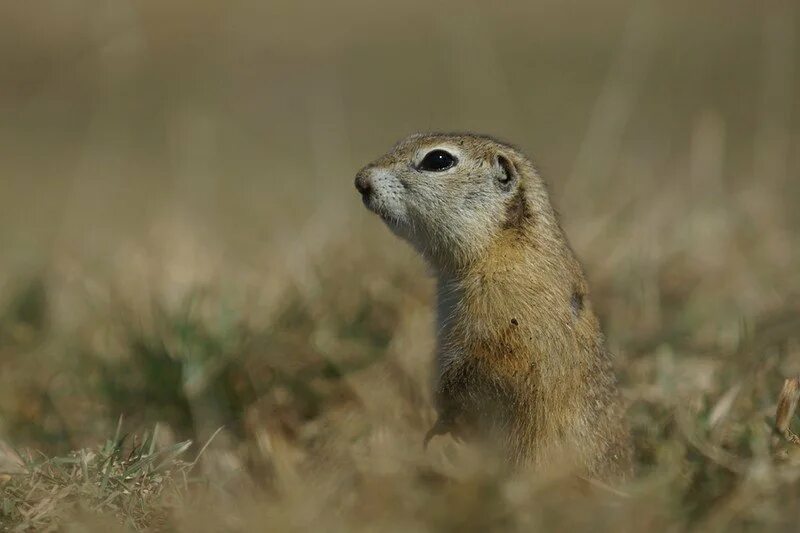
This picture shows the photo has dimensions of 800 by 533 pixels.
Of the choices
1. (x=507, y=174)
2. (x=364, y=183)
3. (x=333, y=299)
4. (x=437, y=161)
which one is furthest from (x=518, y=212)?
(x=333, y=299)

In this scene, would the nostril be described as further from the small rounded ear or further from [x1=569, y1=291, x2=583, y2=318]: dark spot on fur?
[x1=569, y1=291, x2=583, y2=318]: dark spot on fur

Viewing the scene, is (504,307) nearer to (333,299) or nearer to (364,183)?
(364,183)

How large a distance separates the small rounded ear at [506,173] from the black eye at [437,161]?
0.55ft

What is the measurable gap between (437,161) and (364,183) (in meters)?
0.30

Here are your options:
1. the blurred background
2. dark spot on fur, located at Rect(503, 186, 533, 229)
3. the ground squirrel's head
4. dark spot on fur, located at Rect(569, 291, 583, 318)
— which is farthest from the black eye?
the blurred background

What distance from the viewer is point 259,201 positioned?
8.80m

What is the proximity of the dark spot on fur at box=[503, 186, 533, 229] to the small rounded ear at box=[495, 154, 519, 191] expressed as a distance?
0.15 feet

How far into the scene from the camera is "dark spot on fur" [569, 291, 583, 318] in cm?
418

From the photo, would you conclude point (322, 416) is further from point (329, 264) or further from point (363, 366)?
point (329, 264)

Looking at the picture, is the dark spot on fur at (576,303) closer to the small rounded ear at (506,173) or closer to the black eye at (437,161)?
the small rounded ear at (506,173)

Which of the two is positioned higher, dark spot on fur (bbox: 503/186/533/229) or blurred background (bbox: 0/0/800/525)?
dark spot on fur (bbox: 503/186/533/229)

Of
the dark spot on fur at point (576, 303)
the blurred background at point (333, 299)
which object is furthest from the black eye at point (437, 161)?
the blurred background at point (333, 299)

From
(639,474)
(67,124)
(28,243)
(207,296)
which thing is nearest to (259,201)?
(28,243)

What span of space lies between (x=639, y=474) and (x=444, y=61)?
→ 1225 cm
